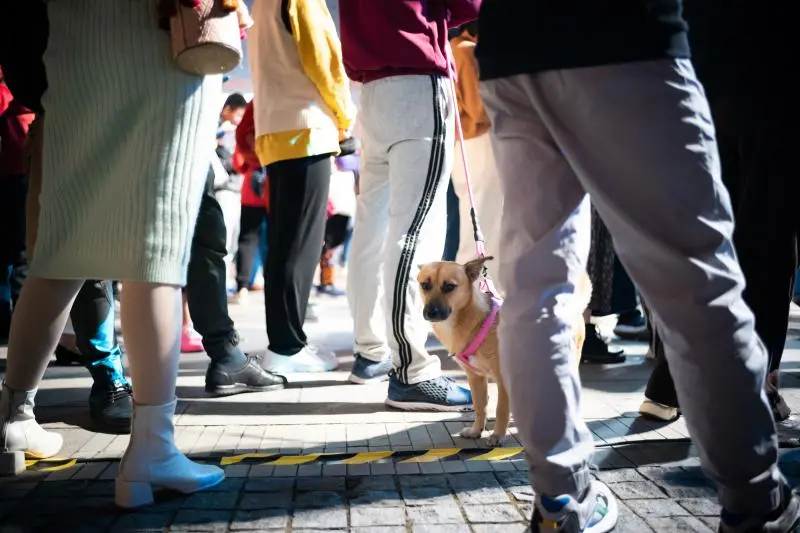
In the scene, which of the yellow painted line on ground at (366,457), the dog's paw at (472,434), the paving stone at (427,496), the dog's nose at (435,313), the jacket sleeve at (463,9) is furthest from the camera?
the jacket sleeve at (463,9)

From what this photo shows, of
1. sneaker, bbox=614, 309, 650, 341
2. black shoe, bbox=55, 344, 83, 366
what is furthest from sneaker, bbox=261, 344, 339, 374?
sneaker, bbox=614, 309, 650, 341

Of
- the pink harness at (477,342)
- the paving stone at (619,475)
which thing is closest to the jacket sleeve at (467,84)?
the pink harness at (477,342)

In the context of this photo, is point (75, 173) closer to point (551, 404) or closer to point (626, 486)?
point (551, 404)

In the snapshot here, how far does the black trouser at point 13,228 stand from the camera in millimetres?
4996

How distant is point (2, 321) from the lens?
17.2 ft

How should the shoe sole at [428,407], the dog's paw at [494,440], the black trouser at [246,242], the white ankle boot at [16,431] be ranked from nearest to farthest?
the white ankle boot at [16,431] < the dog's paw at [494,440] < the shoe sole at [428,407] < the black trouser at [246,242]

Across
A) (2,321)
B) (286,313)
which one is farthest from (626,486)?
(2,321)

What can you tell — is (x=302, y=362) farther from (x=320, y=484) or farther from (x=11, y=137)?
(x=11, y=137)

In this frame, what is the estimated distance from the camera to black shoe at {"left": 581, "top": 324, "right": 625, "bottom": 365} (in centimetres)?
417

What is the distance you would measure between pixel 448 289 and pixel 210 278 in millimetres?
1141

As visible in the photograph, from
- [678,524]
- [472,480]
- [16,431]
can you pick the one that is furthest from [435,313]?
[16,431]

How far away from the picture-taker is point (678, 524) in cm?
183

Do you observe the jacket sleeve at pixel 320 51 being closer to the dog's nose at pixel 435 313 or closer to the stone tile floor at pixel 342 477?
the dog's nose at pixel 435 313

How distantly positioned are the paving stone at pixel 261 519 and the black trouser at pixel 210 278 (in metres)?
1.58
